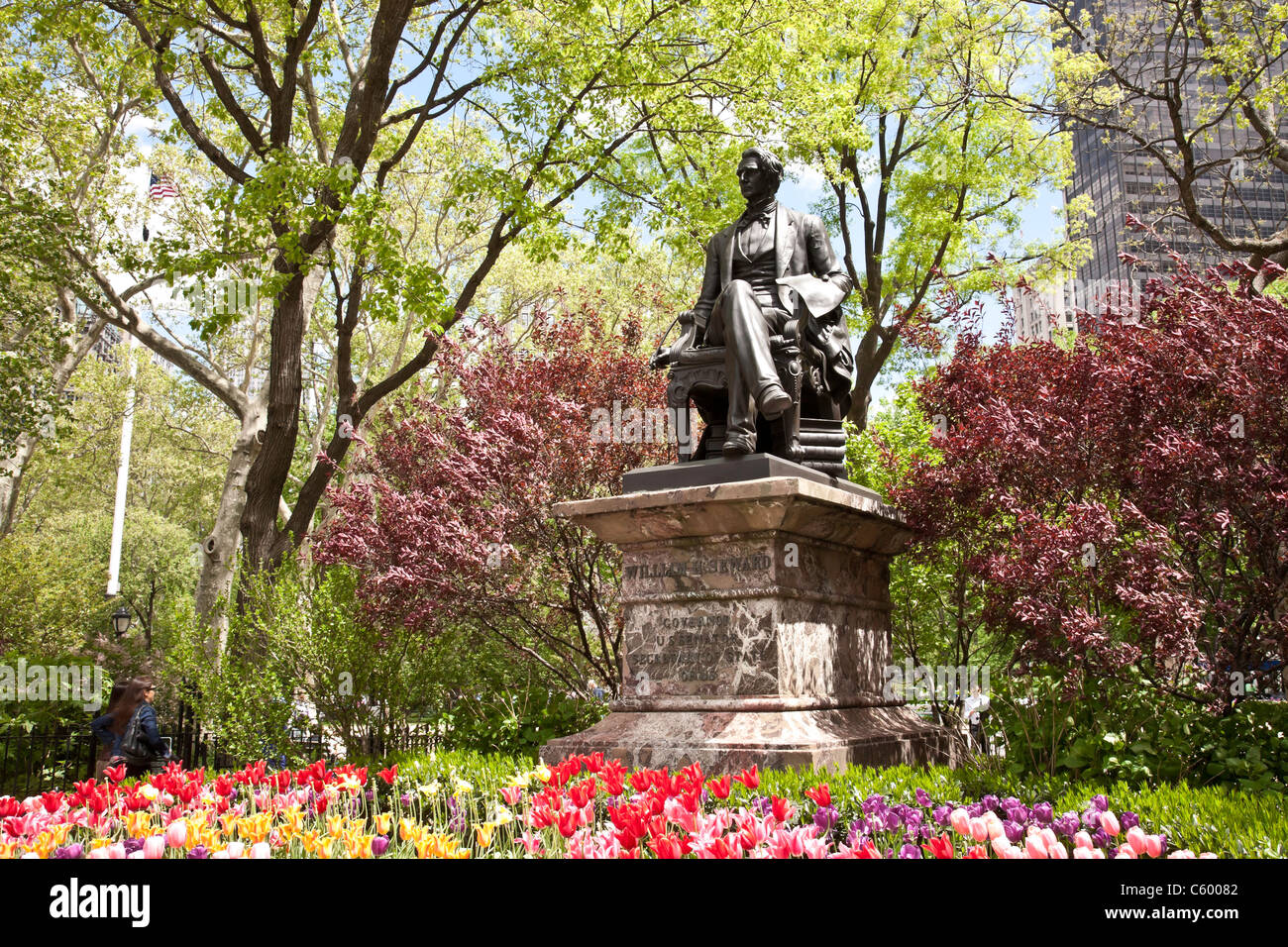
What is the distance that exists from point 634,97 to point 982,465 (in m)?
8.92

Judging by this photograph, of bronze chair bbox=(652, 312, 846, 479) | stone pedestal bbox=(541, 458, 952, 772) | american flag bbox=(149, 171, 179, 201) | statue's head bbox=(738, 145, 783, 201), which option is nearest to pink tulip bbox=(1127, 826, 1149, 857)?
stone pedestal bbox=(541, 458, 952, 772)

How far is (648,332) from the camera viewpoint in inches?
1101

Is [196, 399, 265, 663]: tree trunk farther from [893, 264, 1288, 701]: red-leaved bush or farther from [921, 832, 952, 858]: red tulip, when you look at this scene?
[921, 832, 952, 858]: red tulip

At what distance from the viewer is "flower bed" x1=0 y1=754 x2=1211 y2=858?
2.66 m

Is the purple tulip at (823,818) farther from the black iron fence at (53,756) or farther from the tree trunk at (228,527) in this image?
the tree trunk at (228,527)

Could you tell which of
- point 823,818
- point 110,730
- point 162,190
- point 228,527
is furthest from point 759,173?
point 162,190

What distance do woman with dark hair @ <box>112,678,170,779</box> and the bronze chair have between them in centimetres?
556

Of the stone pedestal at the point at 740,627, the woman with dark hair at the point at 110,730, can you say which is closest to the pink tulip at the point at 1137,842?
the stone pedestal at the point at 740,627

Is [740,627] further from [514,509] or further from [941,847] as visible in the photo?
[514,509]

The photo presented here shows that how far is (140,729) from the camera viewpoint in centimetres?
889

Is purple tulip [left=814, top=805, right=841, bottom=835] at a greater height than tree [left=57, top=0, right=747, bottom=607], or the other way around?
tree [left=57, top=0, right=747, bottom=607]

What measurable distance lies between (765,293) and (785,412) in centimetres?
92

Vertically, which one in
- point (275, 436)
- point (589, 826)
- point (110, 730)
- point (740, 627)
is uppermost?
point (275, 436)
